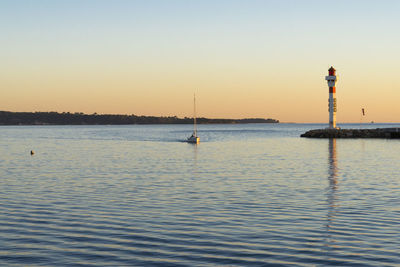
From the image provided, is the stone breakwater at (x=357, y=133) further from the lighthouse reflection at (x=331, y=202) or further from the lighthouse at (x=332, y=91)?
the lighthouse reflection at (x=331, y=202)

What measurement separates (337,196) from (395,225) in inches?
346

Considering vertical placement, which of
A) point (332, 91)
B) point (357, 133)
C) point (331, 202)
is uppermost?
point (332, 91)

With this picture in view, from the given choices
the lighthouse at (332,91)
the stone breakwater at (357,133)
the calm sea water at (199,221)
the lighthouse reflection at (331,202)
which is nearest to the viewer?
the calm sea water at (199,221)

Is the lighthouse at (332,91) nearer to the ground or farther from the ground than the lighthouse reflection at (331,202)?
farther from the ground

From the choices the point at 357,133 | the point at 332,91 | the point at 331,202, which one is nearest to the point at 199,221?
the point at 331,202

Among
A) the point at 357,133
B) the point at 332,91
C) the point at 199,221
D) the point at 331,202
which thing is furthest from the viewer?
the point at 357,133

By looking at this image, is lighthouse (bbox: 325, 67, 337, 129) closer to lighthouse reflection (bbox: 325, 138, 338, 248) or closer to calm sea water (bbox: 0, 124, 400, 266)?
lighthouse reflection (bbox: 325, 138, 338, 248)

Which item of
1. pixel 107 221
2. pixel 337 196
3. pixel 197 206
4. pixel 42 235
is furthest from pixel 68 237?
pixel 337 196

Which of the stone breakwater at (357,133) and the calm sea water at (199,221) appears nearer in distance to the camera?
the calm sea water at (199,221)

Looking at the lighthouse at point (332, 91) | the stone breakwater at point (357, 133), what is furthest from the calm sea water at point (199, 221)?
the stone breakwater at point (357, 133)

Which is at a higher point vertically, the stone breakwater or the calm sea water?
the stone breakwater

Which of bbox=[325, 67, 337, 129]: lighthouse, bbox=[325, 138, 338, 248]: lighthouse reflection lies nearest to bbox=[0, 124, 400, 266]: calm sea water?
bbox=[325, 138, 338, 248]: lighthouse reflection

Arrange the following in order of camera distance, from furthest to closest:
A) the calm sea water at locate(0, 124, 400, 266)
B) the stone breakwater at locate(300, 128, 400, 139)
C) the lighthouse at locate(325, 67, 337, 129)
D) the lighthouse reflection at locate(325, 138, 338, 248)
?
1. the stone breakwater at locate(300, 128, 400, 139)
2. the lighthouse at locate(325, 67, 337, 129)
3. the lighthouse reflection at locate(325, 138, 338, 248)
4. the calm sea water at locate(0, 124, 400, 266)

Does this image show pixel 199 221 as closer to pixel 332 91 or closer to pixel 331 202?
pixel 331 202
